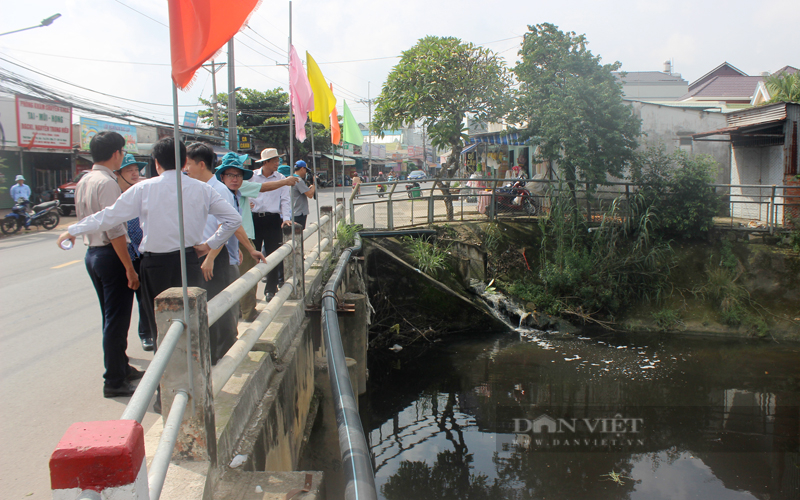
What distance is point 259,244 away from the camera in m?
6.37

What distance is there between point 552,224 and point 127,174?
32.9ft

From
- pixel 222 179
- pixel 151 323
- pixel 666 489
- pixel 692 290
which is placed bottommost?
pixel 666 489

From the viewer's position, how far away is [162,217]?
123 inches

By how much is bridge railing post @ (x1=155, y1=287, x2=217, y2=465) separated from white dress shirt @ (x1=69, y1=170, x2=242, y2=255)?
44.5 inches

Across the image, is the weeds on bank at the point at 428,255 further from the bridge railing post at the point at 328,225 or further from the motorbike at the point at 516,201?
the bridge railing post at the point at 328,225

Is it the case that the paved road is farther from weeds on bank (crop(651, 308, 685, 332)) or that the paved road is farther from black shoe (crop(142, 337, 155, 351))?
weeds on bank (crop(651, 308, 685, 332))

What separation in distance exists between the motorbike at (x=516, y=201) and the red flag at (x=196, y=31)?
35.9 ft

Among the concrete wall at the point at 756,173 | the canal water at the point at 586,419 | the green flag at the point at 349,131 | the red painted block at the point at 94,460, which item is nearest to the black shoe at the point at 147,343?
the canal water at the point at 586,419

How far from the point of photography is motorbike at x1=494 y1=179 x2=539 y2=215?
12883mm

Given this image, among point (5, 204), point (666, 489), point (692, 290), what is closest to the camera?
point (666, 489)

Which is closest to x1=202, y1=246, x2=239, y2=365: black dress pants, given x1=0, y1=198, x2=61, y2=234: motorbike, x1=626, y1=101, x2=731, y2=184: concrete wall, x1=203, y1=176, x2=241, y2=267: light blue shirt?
x1=203, y1=176, x2=241, y2=267: light blue shirt

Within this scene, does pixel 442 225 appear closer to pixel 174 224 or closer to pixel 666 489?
pixel 666 489


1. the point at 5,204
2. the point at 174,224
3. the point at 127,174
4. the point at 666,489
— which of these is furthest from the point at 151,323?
the point at 5,204

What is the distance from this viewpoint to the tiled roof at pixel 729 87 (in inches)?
1257
